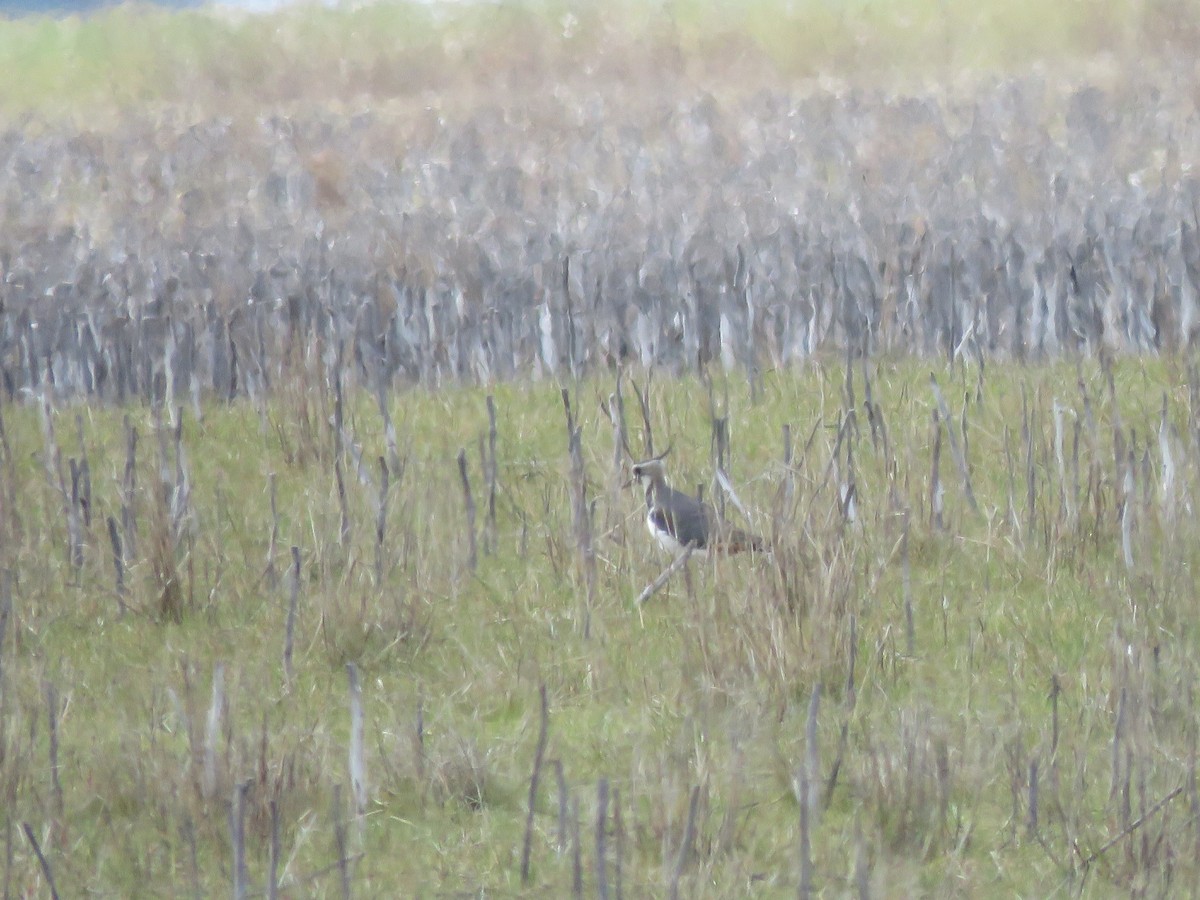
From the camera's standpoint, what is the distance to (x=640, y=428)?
19.7ft

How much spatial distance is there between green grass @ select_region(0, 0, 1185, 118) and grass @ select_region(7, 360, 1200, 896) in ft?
42.8

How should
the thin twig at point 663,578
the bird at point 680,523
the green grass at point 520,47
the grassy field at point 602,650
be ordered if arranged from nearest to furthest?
the grassy field at point 602,650 < the thin twig at point 663,578 < the bird at point 680,523 < the green grass at point 520,47

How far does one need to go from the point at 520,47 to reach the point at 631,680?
17505mm

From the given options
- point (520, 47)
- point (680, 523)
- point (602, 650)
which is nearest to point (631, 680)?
point (602, 650)

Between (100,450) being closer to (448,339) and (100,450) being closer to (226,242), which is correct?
(448,339)

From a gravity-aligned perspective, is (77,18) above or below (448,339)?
above

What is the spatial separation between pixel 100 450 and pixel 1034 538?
355cm

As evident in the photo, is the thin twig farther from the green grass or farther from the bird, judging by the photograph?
the green grass

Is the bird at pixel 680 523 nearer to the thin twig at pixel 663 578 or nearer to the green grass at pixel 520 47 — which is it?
the thin twig at pixel 663 578

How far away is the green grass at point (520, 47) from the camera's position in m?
18.7

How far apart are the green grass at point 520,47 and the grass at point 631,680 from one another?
42.8 ft

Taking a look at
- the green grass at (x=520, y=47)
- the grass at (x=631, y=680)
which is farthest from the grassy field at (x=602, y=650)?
the green grass at (x=520, y=47)

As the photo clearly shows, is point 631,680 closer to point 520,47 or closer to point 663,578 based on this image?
point 663,578

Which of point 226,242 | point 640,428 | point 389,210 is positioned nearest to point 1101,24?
point 389,210
